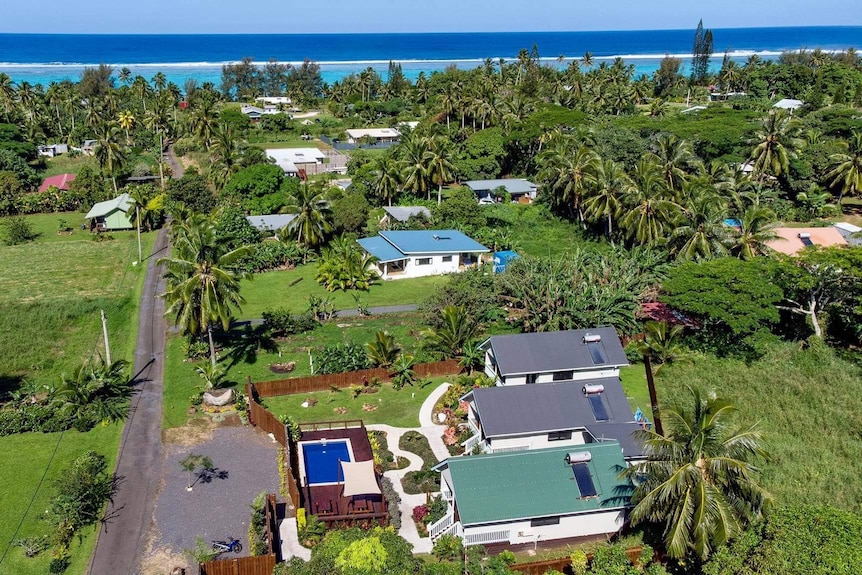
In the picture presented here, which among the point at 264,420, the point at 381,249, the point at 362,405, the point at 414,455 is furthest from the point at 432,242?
the point at 414,455

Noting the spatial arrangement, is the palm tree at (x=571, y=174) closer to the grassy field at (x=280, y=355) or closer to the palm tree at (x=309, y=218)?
the palm tree at (x=309, y=218)

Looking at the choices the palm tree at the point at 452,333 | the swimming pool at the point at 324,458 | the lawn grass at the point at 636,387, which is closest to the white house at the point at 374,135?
the palm tree at the point at 452,333

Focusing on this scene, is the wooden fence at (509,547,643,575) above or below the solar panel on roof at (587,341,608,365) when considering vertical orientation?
below

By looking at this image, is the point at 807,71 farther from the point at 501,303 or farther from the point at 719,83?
the point at 501,303

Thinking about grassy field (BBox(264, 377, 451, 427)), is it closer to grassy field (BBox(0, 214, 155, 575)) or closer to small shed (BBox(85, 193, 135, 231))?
grassy field (BBox(0, 214, 155, 575))

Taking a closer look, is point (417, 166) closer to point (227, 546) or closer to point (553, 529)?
point (553, 529)

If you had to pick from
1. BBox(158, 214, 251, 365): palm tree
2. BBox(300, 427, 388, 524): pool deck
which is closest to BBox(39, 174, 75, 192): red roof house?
BBox(158, 214, 251, 365): palm tree
